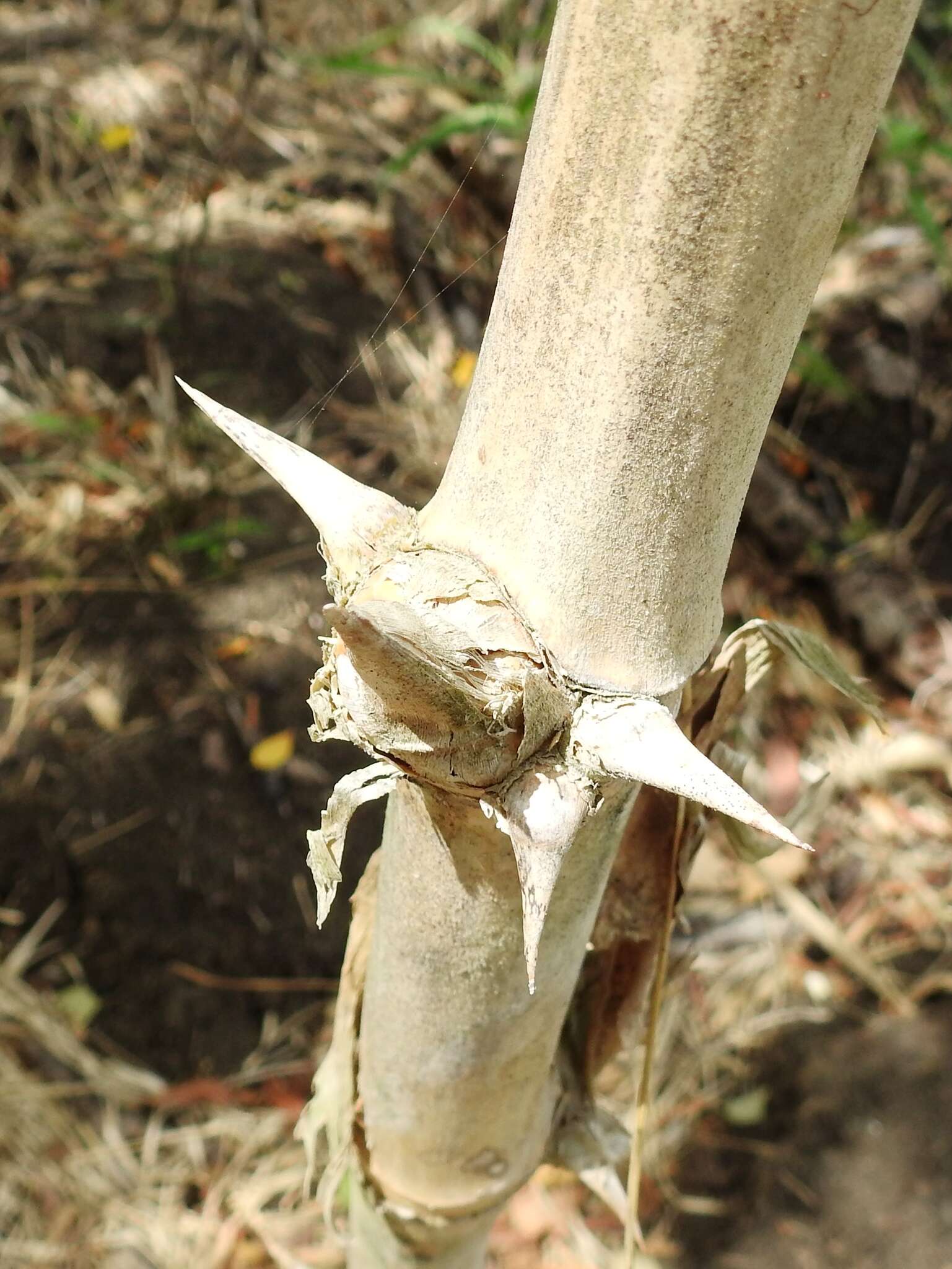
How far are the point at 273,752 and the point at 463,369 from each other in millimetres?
909

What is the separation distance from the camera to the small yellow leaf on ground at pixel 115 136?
2.35m

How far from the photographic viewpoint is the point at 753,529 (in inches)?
77.8

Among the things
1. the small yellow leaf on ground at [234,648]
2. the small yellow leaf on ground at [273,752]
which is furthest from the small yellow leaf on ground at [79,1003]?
the small yellow leaf on ground at [234,648]

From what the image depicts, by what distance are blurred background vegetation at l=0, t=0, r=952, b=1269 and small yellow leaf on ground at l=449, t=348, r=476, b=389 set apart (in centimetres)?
6

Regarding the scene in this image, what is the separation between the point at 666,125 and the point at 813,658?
0.33 meters

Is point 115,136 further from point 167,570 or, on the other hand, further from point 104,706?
point 104,706

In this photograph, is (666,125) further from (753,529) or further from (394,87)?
(394,87)

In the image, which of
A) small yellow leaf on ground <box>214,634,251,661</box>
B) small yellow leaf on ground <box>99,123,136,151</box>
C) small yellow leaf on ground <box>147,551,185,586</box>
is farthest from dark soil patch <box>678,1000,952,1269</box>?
small yellow leaf on ground <box>99,123,136,151</box>

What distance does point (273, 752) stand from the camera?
1.66 meters

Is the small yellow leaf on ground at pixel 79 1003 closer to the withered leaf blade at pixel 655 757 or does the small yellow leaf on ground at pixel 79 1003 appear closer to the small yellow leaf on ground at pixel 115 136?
the withered leaf blade at pixel 655 757

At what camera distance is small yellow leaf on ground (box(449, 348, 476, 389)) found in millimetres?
2113

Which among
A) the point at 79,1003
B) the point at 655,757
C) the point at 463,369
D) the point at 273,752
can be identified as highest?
the point at 655,757

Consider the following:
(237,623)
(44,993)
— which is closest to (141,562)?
(237,623)

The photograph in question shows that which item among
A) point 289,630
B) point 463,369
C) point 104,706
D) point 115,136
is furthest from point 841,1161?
point 115,136
